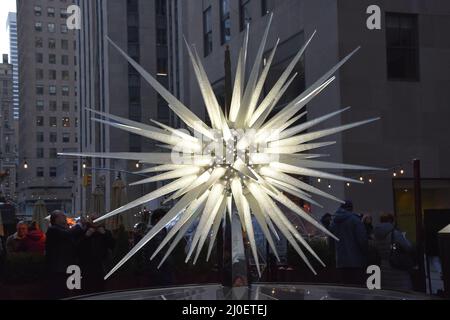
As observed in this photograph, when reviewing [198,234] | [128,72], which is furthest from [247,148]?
[128,72]

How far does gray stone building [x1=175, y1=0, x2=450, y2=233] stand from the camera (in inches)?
845

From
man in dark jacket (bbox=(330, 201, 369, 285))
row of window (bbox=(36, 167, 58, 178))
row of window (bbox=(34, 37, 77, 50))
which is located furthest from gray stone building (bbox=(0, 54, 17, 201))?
man in dark jacket (bbox=(330, 201, 369, 285))

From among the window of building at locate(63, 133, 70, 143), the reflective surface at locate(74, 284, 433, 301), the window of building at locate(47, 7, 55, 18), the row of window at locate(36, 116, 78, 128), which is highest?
the window of building at locate(47, 7, 55, 18)

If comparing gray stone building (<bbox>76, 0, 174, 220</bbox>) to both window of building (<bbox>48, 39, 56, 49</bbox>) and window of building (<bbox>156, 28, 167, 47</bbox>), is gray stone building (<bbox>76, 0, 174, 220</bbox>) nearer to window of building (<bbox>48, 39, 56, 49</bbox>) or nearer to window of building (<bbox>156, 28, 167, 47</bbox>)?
window of building (<bbox>156, 28, 167, 47</bbox>)

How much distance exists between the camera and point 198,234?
14.9ft

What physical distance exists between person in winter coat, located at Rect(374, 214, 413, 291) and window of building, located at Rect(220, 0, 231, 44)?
17.7 meters

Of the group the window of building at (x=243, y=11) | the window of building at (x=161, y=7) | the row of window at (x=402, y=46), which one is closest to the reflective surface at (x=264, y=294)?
the row of window at (x=402, y=46)

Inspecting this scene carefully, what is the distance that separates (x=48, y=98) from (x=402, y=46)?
9208cm

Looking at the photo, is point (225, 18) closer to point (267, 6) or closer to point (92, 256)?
point (267, 6)

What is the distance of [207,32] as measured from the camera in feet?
101

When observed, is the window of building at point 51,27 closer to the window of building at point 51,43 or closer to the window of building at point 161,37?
the window of building at point 51,43

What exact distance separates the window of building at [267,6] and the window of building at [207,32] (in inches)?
190

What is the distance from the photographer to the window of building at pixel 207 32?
1198 inches

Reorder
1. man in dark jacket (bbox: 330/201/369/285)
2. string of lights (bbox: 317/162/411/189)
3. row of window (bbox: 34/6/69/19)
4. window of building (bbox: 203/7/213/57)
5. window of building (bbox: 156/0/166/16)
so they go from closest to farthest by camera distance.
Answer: man in dark jacket (bbox: 330/201/369/285), string of lights (bbox: 317/162/411/189), window of building (bbox: 203/7/213/57), window of building (bbox: 156/0/166/16), row of window (bbox: 34/6/69/19)
